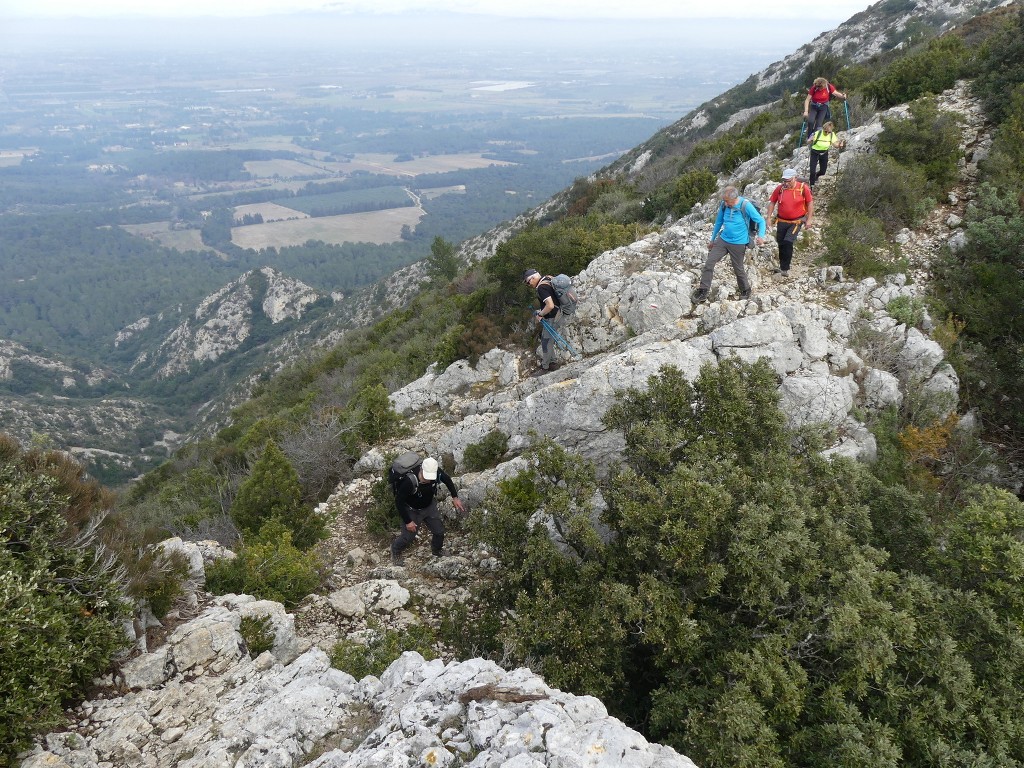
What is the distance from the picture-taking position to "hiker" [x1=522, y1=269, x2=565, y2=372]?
10.3m

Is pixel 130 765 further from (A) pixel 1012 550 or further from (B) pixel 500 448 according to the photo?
(A) pixel 1012 550

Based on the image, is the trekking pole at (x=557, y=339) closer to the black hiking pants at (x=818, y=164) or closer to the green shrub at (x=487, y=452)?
the green shrub at (x=487, y=452)

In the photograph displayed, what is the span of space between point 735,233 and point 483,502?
658cm

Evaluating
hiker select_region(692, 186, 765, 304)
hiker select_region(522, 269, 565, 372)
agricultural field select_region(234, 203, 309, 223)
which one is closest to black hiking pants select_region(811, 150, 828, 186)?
hiker select_region(692, 186, 765, 304)

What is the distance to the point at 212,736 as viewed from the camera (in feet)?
15.3

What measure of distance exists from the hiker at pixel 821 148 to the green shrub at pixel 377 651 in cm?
1274

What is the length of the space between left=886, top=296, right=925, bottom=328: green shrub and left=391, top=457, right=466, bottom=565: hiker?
331 inches

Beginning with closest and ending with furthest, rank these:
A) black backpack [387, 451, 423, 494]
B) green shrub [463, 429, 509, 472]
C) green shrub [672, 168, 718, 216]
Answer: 1. black backpack [387, 451, 423, 494]
2. green shrub [463, 429, 509, 472]
3. green shrub [672, 168, 718, 216]

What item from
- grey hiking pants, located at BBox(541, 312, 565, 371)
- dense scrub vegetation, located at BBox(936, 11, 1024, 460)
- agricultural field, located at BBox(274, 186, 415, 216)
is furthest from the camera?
agricultural field, located at BBox(274, 186, 415, 216)

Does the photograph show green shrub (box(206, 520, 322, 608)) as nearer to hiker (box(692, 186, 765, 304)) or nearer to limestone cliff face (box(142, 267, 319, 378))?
hiker (box(692, 186, 765, 304))

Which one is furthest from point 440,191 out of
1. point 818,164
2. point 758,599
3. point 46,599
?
point 758,599

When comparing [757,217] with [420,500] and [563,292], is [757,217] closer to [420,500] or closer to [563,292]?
[563,292]

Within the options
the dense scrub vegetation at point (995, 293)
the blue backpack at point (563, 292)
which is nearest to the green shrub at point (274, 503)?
the blue backpack at point (563, 292)

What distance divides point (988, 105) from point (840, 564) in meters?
14.8
